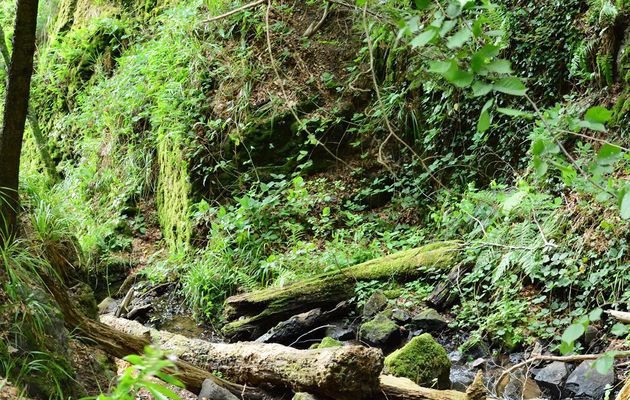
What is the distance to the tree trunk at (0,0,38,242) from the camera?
3246 mm

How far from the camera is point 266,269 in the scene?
269 inches

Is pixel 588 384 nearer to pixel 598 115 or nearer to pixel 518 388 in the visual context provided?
→ pixel 518 388

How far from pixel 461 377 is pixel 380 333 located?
0.84m

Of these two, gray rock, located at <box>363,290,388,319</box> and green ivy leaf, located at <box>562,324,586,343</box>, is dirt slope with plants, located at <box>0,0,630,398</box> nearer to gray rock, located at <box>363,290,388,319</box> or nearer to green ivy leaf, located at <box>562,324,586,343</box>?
gray rock, located at <box>363,290,388,319</box>

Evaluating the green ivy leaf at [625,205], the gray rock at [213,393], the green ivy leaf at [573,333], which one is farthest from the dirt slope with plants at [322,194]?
the green ivy leaf at [573,333]

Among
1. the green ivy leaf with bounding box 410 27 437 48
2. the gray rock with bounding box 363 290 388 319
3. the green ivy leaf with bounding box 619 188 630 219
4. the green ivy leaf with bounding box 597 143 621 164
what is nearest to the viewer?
the green ivy leaf with bounding box 410 27 437 48

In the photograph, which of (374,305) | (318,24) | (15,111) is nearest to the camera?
(318,24)

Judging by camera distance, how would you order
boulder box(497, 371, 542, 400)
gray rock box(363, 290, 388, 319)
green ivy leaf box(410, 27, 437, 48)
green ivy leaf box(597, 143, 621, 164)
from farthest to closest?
1. gray rock box(363, 290, 388, 319)
2. boulder box(497, 371, 542, 400)
3. green ivy leaf box(597, 143, 621, 164)
4. green ivy leaf box(410, 27, 437, 48)

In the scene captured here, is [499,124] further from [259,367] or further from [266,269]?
[259,367]

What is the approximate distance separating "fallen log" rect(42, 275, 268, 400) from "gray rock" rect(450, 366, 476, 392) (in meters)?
1.53

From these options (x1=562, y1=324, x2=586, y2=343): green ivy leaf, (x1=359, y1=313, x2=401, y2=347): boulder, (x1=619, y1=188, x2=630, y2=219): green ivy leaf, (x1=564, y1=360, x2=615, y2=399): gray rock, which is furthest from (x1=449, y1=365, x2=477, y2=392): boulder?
(x1=619, y1=188, x2=630, y2=219): green ivy leaf

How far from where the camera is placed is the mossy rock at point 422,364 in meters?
4.47

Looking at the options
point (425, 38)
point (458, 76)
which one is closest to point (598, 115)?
point (458, 76)

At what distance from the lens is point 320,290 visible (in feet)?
20.4
